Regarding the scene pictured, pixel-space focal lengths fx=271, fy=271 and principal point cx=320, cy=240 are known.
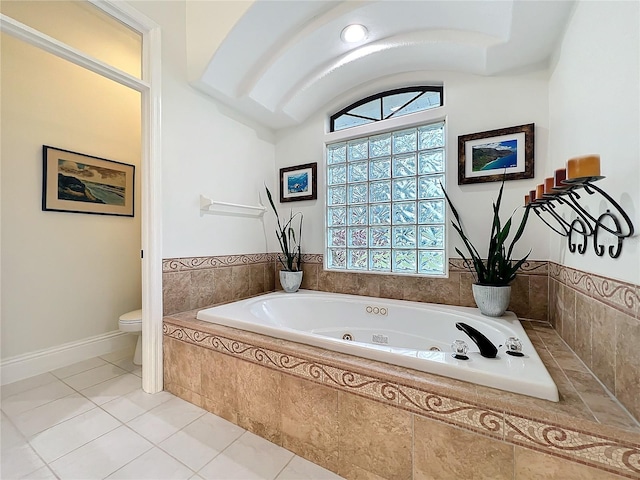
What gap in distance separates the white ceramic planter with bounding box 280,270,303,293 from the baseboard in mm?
1595

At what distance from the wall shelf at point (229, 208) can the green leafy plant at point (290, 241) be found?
0.52 feet

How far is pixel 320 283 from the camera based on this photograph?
256 cm

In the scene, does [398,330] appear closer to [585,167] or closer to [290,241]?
[290,241]

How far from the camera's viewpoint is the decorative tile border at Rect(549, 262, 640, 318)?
81 centimetres

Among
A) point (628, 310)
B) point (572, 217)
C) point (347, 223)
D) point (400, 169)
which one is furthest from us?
point (347, 223)

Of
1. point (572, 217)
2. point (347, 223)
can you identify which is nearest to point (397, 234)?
point (347, 223)

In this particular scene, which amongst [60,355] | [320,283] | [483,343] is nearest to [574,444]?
[483,343]

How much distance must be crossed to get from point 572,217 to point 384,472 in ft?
4.68

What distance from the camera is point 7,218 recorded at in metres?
1.96

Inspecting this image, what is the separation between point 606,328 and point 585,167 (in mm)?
577

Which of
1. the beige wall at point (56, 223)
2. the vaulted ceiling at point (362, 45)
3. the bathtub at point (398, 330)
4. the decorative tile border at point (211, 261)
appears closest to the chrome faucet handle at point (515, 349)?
the bathtub at point (398, 330)

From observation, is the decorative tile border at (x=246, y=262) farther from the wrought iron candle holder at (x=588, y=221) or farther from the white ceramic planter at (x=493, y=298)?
the wrought iron candle holder at (x=588, y=221)

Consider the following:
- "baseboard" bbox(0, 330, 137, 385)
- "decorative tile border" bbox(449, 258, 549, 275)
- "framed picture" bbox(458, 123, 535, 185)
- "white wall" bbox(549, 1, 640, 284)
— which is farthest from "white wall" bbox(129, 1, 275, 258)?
"decorative tile border" bbox(449, 258, 549, 275)

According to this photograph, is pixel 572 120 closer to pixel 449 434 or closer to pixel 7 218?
pixel 449 434
